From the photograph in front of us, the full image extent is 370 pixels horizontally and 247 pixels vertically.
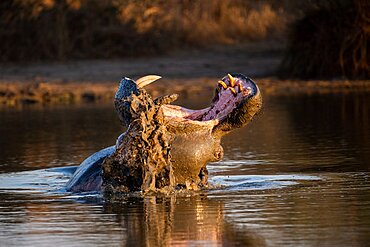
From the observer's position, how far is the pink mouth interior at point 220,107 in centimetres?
839

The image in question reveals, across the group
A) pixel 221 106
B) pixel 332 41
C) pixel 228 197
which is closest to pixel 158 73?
pixel 332 41

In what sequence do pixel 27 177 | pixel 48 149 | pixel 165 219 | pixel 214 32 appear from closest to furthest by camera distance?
pixel 165 219
pixel 27 177
pixel 48 149
pixel 214 32

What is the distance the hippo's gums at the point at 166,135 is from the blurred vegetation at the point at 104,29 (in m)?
13.5

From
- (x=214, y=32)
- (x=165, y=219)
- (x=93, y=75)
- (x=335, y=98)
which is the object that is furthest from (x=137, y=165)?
(x=214, y=32)

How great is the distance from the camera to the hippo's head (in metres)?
8.31

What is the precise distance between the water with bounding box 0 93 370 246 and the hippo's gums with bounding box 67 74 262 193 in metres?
0.14

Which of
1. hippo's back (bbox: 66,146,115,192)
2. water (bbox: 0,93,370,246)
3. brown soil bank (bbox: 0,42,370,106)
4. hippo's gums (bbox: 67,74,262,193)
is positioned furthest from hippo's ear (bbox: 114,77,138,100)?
brown soil bank (bbox: 0,42,370,106)

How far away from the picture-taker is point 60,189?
9.27m

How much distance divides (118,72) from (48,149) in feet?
27.5

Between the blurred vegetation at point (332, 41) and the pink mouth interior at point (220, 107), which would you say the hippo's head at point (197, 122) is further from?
the blurred vegetation at point (332, 41)

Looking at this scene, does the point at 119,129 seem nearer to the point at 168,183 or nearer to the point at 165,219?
the point at 168,183

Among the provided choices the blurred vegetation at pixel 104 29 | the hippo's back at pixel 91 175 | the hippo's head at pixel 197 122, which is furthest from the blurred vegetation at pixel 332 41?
the hippo's head at pixel 197 122

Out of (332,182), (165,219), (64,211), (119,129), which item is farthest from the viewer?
(119,129)

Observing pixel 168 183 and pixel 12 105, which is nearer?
pixel 168 183
